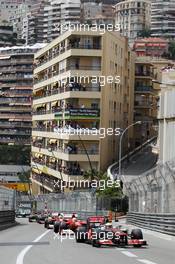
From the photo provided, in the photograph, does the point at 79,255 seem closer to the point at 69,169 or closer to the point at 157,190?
the point at 157,190

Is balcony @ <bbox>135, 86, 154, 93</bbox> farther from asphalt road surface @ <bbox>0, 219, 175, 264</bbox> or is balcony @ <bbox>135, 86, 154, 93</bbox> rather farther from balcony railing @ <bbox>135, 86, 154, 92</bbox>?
asphalt road surface @ <bbox>0, 219, 175, 264</bbox>

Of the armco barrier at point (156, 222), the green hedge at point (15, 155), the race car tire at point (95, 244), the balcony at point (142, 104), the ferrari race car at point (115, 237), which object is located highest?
the balcony at point (142, 104)

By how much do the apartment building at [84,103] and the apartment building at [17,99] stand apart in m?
74.3

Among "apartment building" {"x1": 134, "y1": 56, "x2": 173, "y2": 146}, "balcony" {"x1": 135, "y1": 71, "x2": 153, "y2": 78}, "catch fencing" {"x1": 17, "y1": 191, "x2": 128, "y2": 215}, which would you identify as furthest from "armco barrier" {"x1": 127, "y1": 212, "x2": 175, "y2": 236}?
"balcony" {"x1": 135, "y1": 71, "x2": 153, "y2": 78}

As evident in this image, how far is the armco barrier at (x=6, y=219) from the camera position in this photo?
121 ft

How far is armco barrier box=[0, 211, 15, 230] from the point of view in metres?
36.9

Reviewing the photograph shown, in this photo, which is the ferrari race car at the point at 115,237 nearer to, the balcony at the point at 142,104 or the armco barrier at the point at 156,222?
the armco barrier at the point at 156,222

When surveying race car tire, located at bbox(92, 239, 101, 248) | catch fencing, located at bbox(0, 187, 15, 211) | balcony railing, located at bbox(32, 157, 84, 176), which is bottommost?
race car tire, located at bbox(92, 239, 101, 248)

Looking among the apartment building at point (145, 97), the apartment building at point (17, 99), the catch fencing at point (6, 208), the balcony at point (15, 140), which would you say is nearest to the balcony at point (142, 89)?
the apartment building at point (145, 97)

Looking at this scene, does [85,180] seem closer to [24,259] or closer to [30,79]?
[24,259]

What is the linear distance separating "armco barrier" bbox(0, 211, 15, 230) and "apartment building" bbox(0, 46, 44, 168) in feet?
369

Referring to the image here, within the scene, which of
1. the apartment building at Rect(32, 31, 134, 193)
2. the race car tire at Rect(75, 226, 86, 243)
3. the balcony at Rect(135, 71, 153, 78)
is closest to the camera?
the race car tire at Rect(75, 226, 86, 243)

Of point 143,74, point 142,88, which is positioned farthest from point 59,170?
point 143,74

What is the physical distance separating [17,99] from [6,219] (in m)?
123
